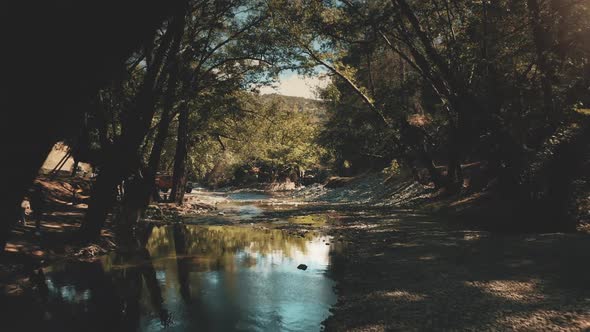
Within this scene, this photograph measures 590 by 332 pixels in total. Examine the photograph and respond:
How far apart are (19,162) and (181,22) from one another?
13793 millimetres

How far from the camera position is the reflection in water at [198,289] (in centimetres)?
759

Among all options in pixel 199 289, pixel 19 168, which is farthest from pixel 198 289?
pixel 19 168

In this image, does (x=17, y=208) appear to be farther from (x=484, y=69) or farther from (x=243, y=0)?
(x=243, y=0)

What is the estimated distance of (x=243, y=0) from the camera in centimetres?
2344

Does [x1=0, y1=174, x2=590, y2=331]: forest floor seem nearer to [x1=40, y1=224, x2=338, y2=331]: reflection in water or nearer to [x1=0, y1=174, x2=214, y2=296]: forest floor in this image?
[x1=0, y1=174, x2=214, y2=296]: forest floor

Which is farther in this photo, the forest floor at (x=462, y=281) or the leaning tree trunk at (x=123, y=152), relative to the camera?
the leaning tree trunk at (x=123, y=152)

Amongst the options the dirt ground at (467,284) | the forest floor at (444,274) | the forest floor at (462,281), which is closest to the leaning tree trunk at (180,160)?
the forest floor at (444,274)

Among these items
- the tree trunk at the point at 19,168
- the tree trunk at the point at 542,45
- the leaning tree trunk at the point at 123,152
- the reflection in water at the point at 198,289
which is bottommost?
the reflection in water at the point at 198,289

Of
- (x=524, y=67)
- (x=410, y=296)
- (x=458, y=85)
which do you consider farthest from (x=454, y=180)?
(x=410, y=296)

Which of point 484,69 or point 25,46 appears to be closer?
point 25,46

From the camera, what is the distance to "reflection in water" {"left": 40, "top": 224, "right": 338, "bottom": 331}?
24.9 feet

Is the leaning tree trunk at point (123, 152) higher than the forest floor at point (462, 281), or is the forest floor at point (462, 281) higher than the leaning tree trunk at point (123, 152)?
the leaning tree trunk at point (123, 152)

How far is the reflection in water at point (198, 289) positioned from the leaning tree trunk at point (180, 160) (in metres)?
14.6

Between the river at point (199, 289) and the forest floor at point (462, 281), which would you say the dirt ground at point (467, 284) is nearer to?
the forest floor at point (462, 281)
